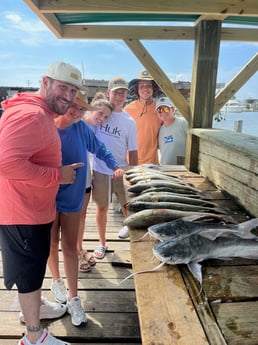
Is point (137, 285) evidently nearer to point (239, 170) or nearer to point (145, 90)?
point (239, 170)

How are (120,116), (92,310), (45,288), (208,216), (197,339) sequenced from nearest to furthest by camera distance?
(197,339), (208,216), (92,310), (45,288), (120,116)

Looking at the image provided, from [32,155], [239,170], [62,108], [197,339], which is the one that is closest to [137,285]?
[197,339]

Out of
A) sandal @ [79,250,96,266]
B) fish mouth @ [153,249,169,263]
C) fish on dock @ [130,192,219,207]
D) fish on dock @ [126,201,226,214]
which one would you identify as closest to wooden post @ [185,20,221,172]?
fish on dock @ [130,192,219,207]

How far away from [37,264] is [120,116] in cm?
213

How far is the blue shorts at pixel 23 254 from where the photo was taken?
180 centimetres

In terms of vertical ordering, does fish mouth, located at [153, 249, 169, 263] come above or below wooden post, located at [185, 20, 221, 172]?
below

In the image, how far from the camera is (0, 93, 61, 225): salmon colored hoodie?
1.59 meters

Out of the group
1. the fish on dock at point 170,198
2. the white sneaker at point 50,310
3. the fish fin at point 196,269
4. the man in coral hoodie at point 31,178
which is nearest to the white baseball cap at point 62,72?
the man in coral hoodie at point 31,178

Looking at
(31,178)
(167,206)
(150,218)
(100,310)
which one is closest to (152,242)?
(150,218)

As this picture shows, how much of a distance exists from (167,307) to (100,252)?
2.27 meters

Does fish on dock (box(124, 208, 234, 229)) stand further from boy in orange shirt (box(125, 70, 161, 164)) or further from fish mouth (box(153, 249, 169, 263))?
boy in orange shirt (box(125, 70, 161, 164))

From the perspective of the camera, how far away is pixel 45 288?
9.30 ft

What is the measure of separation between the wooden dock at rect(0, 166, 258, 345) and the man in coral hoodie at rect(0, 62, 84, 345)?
0.40m

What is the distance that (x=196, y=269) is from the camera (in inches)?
59.5
